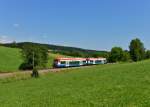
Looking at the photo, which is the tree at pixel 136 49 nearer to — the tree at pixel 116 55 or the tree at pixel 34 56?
the tree at pixel 116 55

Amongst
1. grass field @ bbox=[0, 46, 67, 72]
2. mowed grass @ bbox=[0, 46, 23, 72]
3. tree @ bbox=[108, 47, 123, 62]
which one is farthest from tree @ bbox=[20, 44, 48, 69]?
tree @ bbox=[108, 47, 123, 62]

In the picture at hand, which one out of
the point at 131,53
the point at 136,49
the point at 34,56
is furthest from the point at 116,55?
the point at 34,56

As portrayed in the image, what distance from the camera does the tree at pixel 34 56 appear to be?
111375 mm

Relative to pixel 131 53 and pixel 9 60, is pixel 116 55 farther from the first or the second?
pixel 9 60

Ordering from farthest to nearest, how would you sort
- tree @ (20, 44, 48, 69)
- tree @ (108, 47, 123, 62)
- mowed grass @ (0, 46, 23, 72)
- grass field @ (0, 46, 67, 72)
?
tree @ (108, 47, 123, 62), grass field @ (0, 46, 67, 72), mowed grass @ (0, 46, 23, 72), tree @ (20, 44, 48, 69)

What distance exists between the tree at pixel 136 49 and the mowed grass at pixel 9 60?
6087 centimetres

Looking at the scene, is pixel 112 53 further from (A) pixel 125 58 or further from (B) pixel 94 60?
(B) pixel 94 60

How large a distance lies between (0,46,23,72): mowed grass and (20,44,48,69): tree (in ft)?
12.5

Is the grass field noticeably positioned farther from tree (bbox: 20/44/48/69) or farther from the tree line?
the tree line

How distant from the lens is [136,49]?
17388 cm

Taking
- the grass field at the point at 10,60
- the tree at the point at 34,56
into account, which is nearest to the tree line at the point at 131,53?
the grass field at the point at 10,60

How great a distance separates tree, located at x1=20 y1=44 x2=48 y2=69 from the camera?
4385 inches

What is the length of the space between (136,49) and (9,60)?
70.8 metres

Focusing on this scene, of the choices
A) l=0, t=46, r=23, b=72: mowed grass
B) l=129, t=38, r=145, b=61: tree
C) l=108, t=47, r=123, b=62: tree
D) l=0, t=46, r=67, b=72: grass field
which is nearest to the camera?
l=0, t=46, r=23, b=72: mowed grass
